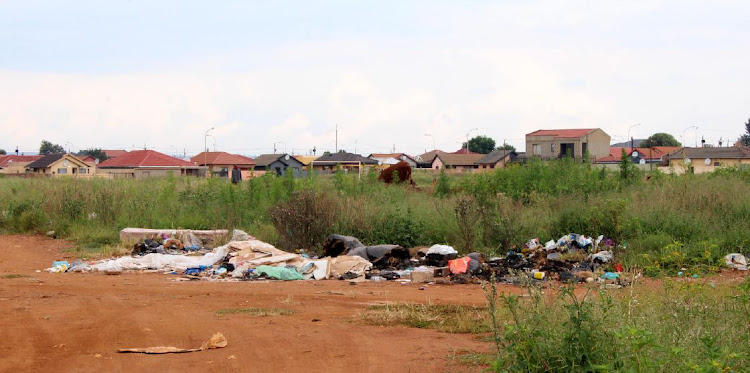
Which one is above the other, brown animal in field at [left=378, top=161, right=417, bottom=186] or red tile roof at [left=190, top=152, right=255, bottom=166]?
red tile roof at [left=190, top=152, right=255, bottom=166]

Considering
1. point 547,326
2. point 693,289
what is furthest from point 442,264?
point 547,326

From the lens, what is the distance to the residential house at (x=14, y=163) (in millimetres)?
76644

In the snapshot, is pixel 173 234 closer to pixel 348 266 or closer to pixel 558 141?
pixel 348 266

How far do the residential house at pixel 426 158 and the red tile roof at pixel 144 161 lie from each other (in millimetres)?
37628

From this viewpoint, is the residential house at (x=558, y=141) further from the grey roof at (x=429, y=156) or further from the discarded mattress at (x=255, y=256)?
the discarded mattress at (x=255, y=256)

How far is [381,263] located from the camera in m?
13.7

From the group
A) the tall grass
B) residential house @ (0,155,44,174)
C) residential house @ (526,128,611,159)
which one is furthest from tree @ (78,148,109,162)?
the tall grass

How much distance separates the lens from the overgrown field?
1423cm

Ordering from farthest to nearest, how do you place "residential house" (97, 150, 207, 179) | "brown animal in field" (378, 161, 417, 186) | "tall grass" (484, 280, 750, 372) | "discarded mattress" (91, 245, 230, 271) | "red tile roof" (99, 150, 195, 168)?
"red tile roof" (99, 150, 195, 168) → "residential house" (97, 150, 207, 179) → "brown animal in field" (378, 161, 417, 186) → "discarded mattress" (91, 245, 230, 271) → "tall grass" (484, 280, 750, 372)

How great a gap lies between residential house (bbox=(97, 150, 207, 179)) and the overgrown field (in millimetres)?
45789

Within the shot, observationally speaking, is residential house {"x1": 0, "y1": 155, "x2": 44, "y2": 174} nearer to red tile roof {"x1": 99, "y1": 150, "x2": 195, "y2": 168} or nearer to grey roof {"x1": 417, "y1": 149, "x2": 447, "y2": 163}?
red tile roof {"x1": 99, "y1": 150, "x2": 195, "y2": 168}

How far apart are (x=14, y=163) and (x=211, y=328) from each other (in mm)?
84559

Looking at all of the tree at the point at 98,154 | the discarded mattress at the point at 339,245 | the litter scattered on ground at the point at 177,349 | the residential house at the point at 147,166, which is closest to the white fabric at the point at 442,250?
the discarded mattress at the point at 339,245

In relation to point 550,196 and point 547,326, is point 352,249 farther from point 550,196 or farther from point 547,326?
point 547,326
